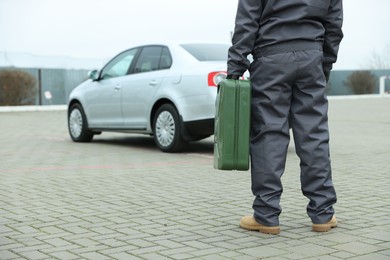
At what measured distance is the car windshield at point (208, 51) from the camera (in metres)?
10.2

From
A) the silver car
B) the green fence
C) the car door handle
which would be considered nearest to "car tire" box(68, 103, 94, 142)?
the silver car

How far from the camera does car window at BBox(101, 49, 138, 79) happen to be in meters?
11.6

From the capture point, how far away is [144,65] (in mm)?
11164

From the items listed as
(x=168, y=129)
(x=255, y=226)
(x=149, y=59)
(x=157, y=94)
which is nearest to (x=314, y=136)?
(x=255, y=226)

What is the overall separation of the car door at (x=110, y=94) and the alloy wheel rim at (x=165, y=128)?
3.75ft

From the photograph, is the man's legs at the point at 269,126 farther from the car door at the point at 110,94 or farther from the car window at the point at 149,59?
the car door at the point at 110,94

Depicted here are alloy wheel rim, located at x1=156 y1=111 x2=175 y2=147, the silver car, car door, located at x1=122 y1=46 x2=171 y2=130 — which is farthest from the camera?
car door, located at x1=122 y1=46 x2=171 y2=130

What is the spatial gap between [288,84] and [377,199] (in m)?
1.96

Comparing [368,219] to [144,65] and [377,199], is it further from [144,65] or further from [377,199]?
[144,65]

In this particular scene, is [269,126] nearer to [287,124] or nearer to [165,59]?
[287,124]

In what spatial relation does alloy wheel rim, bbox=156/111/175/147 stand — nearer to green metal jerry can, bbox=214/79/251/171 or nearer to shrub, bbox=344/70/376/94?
green metal jerry can, bbox=214/79/251/171

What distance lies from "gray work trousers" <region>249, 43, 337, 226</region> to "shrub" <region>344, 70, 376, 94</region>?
129ft

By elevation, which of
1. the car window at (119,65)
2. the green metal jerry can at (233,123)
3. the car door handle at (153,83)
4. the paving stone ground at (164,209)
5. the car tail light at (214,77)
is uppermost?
the car window at (119,65)

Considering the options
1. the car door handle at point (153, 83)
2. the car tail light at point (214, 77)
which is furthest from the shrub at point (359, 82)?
the car tail light at point (214, 77)
